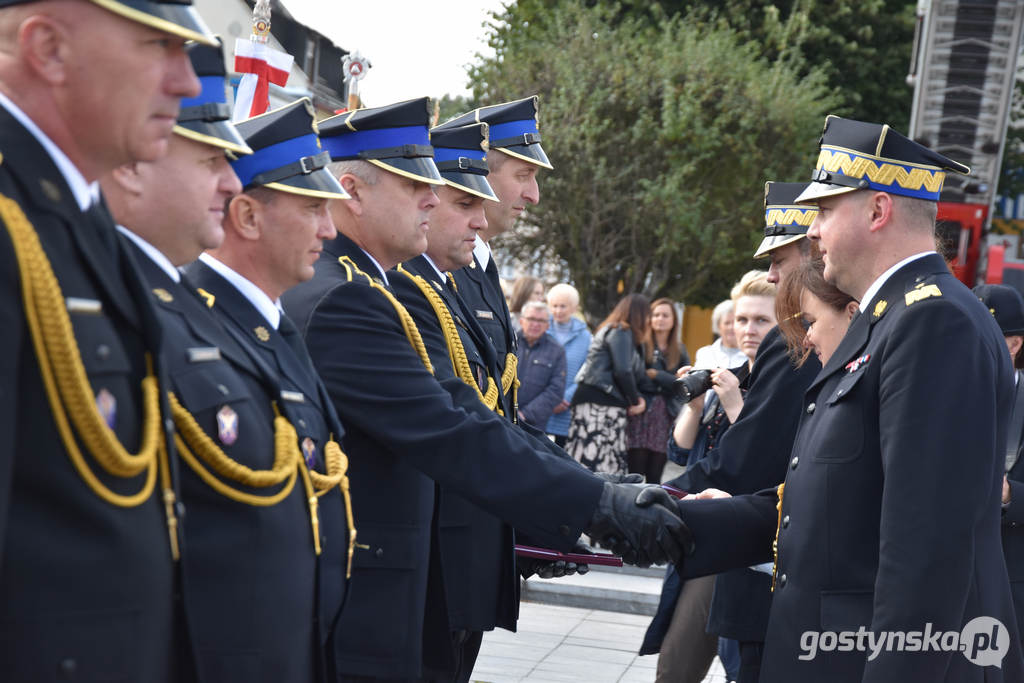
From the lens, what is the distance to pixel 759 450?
386 cm

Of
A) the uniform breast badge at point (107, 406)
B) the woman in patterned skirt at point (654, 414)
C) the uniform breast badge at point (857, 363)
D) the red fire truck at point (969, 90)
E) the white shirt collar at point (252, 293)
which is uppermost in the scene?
the red fire truck at point (969, 90)

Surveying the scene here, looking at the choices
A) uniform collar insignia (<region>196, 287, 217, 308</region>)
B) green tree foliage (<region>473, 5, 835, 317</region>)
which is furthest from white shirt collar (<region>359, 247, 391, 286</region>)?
green tree foliage (<region>473, 5, 835, 317</region>)

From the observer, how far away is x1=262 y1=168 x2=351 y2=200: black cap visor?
261cm

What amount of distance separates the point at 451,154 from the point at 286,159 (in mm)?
1337

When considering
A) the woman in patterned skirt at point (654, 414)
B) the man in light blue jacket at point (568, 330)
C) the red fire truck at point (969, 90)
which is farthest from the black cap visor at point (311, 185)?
the red fire truck at point (969, 90)

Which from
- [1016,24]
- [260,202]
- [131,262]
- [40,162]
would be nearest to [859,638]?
[260,202]

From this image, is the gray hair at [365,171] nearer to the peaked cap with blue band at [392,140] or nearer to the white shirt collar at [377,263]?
the peaked cap with blue band at [392,140]

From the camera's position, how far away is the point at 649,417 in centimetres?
912

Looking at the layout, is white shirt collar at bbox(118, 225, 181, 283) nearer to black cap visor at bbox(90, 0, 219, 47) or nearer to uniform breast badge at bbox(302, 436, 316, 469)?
uniform breast badge at bbox(302, 436, 316, 469)

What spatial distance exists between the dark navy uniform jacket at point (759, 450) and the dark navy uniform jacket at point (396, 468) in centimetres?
93

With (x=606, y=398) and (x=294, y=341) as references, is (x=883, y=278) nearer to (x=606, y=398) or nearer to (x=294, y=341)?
(x=294, y=341)

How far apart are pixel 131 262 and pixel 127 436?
25 cm

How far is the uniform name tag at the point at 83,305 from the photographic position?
155 cm

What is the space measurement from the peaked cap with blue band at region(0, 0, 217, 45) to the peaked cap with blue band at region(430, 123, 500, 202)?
2165 mm
